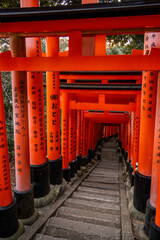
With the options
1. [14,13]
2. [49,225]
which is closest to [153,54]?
[14,13]

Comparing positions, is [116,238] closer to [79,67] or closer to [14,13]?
[79,67]

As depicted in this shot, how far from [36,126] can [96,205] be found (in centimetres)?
244

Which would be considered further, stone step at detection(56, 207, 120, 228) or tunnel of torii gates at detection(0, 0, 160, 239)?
stone step at detection(56, 207, 120, 228)

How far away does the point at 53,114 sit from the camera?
4.68m

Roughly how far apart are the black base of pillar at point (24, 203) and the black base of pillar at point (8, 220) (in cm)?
38

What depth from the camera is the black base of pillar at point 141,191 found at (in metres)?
3.58

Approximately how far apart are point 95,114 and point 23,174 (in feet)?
21.5

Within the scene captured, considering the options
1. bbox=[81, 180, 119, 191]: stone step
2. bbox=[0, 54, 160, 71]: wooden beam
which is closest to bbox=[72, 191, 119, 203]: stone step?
bbox=[81, 180, 119, 191]: stone step

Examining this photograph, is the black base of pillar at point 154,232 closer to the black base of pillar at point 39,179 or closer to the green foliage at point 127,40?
the black base of pillar at point 39,179

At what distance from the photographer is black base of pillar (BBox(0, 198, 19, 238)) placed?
274 centimetres

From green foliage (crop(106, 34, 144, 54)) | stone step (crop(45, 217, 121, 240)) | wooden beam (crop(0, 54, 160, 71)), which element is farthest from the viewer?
green foliage (crop(106, 34, 144, 54))

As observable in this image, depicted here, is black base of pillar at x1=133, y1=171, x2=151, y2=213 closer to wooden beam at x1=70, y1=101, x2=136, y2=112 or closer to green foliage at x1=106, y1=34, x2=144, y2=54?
wooden beam at x1=70, y1=101, x2=136, y2=112

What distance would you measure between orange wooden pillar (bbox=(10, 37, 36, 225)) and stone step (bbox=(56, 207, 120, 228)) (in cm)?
76

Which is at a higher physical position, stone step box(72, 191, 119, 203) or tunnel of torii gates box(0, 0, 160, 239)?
tunnel of torii gates box(0, 0, 160, 239)
